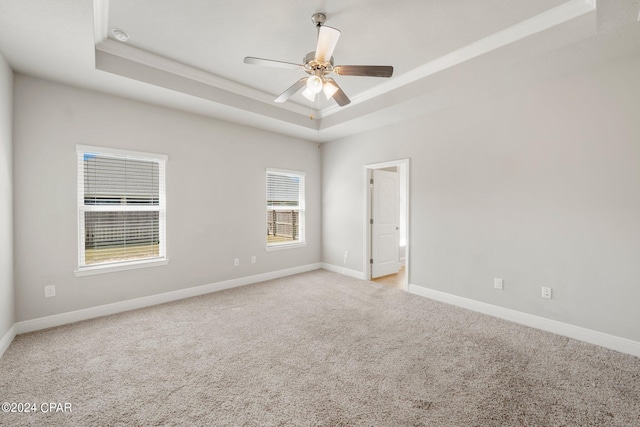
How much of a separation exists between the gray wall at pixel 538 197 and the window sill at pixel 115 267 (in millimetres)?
3743

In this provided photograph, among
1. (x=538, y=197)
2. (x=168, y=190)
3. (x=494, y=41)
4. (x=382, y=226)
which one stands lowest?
(x=382, y=226)

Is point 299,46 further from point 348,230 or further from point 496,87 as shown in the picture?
point 348,230

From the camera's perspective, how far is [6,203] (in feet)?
8.78

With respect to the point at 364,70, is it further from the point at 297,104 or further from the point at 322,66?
the point at 297,104

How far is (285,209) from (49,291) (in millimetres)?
3475

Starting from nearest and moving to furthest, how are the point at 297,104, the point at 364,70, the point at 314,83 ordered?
the point at 364,70 < the point at 314,83 < the point at 297,104

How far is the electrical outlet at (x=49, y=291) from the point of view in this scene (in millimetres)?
3051

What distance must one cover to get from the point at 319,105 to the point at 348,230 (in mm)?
2345

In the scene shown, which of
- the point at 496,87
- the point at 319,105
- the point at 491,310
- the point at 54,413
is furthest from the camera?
the point at 319,105

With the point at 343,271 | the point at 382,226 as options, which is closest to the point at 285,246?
the point at 343,271

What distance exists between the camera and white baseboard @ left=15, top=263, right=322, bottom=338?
118 inches

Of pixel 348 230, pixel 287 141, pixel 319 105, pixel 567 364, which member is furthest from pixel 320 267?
pixel 567 364

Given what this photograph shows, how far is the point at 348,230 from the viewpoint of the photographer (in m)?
5.38

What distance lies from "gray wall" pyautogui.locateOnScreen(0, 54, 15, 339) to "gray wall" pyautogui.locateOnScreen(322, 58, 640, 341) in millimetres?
4650
